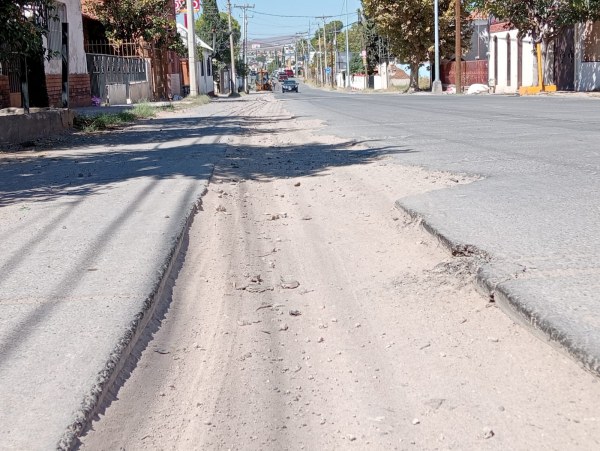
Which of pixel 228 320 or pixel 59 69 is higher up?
pixel 59 69

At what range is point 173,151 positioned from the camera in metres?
13.0

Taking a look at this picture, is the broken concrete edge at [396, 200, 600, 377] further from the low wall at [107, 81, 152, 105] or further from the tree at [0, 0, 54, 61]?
the low wall at [107, 81, 152, 105]

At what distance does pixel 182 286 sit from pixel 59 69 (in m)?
25.1

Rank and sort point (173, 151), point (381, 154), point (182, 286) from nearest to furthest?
point (182, 286) < point (381, 154) < point (173, 151)

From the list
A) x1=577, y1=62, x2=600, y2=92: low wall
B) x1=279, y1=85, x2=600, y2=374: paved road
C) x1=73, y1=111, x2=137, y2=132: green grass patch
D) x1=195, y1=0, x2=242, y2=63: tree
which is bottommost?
x1=279, y1=85, x2=600, y2=374: paved road

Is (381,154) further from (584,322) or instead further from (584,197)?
(584,322)

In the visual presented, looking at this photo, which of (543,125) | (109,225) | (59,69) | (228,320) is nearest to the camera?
(228,320)

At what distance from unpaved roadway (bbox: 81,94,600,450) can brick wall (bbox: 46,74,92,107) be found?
22324 mm

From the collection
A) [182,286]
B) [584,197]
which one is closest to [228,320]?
[182,286]

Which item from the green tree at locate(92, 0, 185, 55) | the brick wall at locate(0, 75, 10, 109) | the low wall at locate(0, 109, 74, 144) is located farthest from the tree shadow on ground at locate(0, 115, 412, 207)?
the green tree at locate(92, 0, 185, 55)

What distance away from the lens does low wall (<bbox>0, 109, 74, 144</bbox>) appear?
14.3 m

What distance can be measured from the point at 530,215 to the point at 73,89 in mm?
26338

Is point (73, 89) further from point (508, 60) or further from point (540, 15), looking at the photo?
point (508, 60)

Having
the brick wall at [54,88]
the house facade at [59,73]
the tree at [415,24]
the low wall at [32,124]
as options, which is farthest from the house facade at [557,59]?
the low wall at [32,124]
